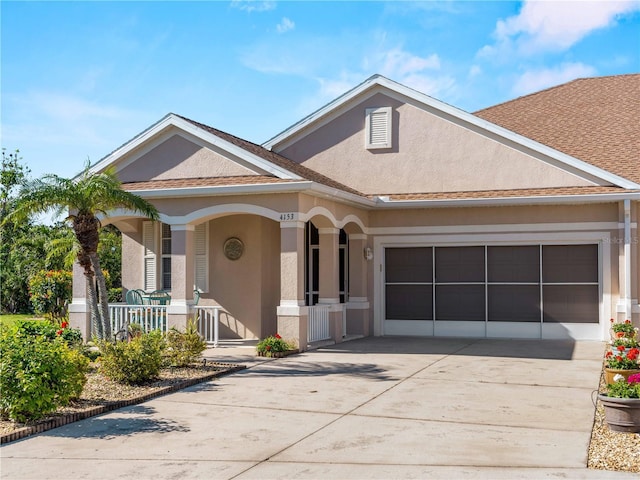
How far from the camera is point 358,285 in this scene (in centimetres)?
1873

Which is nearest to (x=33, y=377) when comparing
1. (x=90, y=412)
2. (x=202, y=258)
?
(x=90, y=412)

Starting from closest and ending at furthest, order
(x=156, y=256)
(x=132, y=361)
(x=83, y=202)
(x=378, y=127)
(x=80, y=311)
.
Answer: (x=132, y=361) < (x=83, y=202) < (x=80, y=311) < (x=156, y=256) < (x=378, y=127)

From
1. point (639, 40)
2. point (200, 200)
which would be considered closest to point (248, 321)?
point (200, 200)

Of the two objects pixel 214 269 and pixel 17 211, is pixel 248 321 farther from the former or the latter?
pixel 17 211

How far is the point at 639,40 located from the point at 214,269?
13.2 m

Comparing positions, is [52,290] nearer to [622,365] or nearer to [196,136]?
[196,136]

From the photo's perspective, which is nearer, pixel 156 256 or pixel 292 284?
pixel 292 284

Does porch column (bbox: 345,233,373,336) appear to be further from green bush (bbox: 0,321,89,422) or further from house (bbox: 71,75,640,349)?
green bush (bbox: 0,321,89,422)

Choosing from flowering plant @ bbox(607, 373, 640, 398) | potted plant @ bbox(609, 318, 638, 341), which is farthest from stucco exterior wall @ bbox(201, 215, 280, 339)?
flowering plant @ bbox(607, 373, 640, 398)

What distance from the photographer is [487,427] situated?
862cm

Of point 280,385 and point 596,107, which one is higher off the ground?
point 596,107

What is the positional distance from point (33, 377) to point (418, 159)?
1248 cm

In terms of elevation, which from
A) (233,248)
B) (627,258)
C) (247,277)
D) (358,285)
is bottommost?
(358,285)

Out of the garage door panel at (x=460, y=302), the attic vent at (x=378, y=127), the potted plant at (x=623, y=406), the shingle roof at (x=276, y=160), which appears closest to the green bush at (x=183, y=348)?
the shingle roof at (x=276, y=160)
